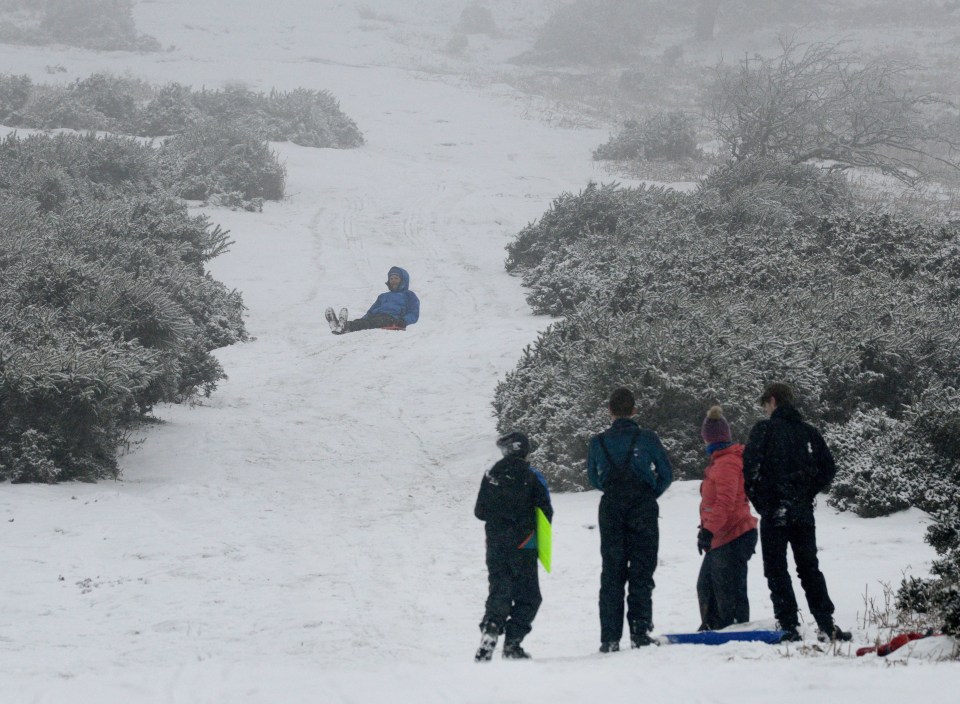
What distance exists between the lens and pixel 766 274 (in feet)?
43.3

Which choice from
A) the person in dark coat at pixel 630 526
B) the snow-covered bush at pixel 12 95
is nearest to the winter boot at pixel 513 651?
the person in dark coat at pixel 630 526

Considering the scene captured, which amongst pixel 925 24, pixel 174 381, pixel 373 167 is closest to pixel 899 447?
pixel 174 381

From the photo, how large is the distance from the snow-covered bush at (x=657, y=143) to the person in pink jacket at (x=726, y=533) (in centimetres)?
2466

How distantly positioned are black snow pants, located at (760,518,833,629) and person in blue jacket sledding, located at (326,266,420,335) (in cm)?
1098

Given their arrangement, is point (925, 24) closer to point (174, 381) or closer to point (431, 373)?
point (431, 373)

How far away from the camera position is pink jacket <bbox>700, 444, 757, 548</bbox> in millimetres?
5676

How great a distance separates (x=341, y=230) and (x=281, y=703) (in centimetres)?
1847

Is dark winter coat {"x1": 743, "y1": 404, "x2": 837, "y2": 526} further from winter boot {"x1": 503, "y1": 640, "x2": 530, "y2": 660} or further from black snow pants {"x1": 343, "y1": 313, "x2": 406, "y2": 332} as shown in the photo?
black snow pants {"x1": 343, "y1": 313, "x2": 406, "y2": 332}

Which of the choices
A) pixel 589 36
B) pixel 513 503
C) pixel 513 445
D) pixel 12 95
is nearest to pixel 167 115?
pixel 12 95

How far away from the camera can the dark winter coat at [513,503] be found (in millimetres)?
5570

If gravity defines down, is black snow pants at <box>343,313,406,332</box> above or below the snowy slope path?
above

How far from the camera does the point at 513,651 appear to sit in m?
5.37

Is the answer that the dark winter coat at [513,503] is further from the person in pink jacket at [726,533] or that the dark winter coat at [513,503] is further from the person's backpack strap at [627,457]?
the person in pink jacket at [726,533]

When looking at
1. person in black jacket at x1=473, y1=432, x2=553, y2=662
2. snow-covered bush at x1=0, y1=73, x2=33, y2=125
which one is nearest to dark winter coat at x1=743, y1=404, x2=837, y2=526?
person in black jacket at x1=473, y1=432, x2=553, y2=662
